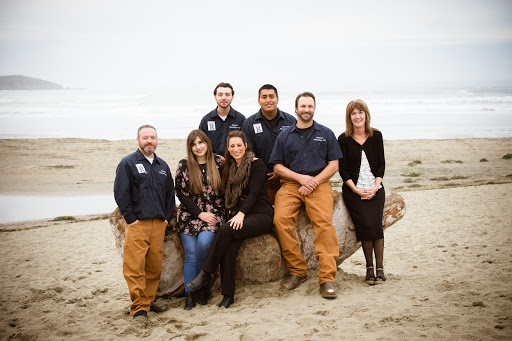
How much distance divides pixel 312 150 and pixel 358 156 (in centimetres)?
65

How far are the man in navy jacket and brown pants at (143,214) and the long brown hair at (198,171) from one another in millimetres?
294

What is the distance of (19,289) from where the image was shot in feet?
18.9

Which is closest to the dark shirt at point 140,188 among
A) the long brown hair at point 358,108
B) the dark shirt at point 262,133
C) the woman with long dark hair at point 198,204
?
the woman with long dark hair at point 198,204

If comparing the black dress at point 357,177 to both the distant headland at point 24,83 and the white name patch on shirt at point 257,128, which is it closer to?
the white name patch on shirt at point 257,128

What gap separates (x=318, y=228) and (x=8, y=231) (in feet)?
22.6

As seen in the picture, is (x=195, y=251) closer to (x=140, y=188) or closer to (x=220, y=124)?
(x=140, y=188)

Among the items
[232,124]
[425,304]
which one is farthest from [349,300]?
[232,124]

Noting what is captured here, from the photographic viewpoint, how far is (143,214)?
448 centimetres

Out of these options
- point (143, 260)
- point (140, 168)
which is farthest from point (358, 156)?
point (143, 260)

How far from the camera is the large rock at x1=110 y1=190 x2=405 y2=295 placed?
198 inches

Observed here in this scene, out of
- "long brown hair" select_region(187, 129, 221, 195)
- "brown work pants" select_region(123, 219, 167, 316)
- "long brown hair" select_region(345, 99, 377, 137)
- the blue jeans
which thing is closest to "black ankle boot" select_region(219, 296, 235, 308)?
the blue jeans

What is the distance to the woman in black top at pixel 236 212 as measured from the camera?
180 inches

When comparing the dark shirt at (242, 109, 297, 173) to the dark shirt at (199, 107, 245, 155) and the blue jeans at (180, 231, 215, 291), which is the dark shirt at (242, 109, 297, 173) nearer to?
the dark shirt at (199, 107, 245, 155)

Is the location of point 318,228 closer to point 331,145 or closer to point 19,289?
point 331,145
